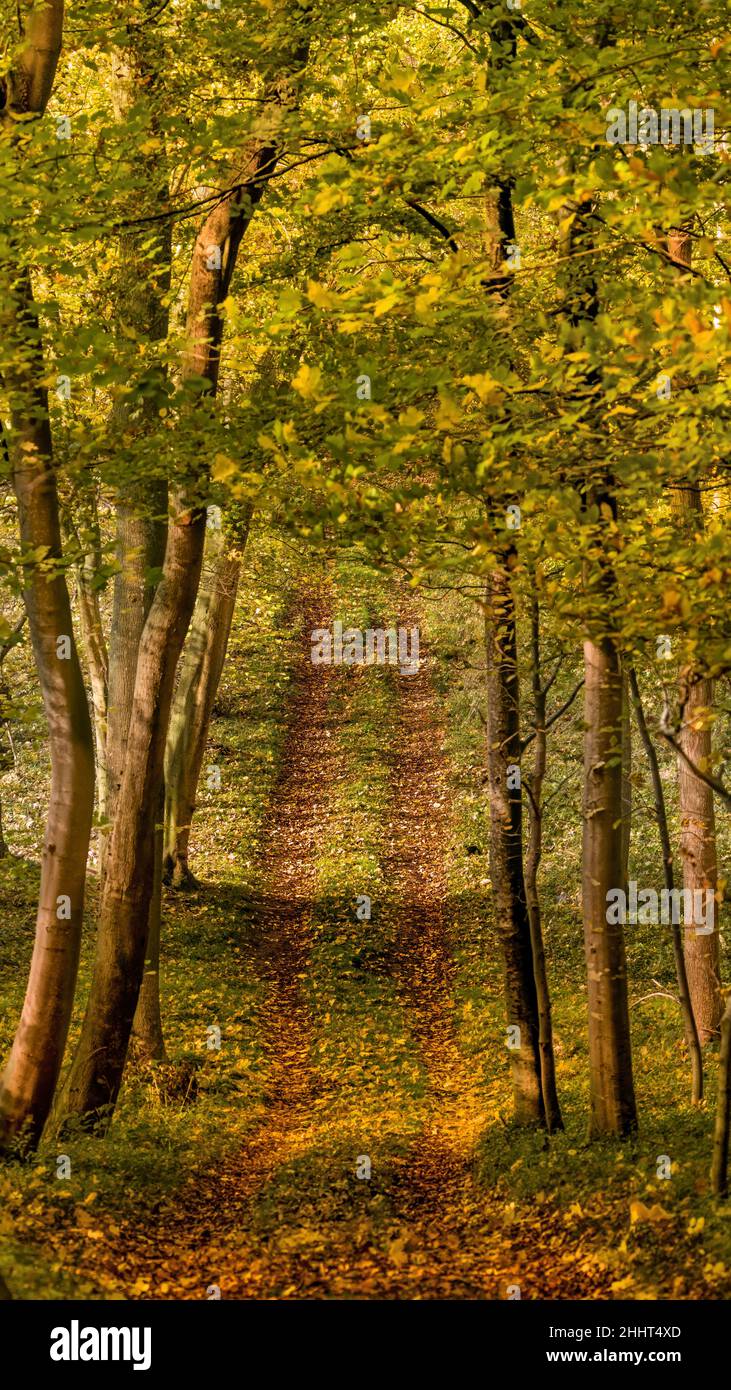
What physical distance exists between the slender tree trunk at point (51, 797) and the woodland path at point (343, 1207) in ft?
4.34

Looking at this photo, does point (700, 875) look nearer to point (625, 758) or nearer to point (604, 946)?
point (625, 758)

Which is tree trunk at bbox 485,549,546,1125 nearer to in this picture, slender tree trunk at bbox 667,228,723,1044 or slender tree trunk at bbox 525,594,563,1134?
slender tree trunk at bbox 525,594,563,1134

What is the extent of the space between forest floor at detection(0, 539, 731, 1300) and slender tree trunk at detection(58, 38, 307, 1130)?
543 millimetres

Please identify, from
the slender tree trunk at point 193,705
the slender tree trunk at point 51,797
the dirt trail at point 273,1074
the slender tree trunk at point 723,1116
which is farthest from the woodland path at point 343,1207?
the slender tree trunk at point 193,705

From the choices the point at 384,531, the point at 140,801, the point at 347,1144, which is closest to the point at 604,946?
the point at 347,1144

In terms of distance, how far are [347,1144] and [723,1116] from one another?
13.8ft

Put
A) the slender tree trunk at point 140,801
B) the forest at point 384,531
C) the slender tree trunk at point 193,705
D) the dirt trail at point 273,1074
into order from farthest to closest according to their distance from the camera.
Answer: the slender tree trunk at point 193,705 < the slender tree trunk at point 140,801 < the dirt trail at point 273,1074 < the forest at point 384,531

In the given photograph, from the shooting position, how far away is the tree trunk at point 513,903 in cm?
958

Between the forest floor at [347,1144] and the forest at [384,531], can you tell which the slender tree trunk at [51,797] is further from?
the forest floor at [347,1144]

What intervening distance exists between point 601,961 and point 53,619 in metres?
4.57

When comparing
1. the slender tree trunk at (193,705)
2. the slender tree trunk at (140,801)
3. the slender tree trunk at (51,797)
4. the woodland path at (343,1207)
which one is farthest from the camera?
the slender tree trunk at (193,705)

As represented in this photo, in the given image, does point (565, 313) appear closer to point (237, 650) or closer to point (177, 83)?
point (177, 83)

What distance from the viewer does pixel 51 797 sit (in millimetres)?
8250
